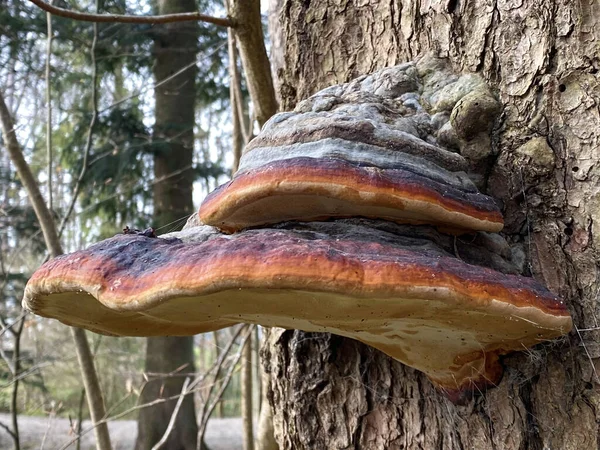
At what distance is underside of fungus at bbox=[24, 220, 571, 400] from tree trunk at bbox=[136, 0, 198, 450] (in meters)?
6.63

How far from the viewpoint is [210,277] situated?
2.70 feet

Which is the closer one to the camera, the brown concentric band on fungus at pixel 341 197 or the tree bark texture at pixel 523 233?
the brown concentric band on fungus at pixel 341 197

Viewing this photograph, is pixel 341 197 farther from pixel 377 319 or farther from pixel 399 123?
pixel 399 123

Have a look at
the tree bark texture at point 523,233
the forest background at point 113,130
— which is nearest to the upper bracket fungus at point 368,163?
the tree bark texture at point 523,233

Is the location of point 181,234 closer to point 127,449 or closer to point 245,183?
point 245,183

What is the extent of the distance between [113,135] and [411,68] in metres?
7.63

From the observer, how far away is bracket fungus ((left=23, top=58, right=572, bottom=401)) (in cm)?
85

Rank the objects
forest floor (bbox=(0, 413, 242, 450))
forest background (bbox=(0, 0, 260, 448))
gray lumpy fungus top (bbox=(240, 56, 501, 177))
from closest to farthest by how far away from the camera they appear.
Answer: gray lumpy fungus top (bbox=(240, 56, 501, 177)) < forest background (bbox=(0, 0, 260, 448)) < forest floor (bbox=(0, 413, 242, 450))

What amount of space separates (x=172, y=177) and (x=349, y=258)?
7.71 meters

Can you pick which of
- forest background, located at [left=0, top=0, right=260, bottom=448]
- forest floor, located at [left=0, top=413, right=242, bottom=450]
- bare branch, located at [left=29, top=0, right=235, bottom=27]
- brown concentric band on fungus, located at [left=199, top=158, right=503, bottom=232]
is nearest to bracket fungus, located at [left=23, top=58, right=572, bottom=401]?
brown concentric band on fungus, located at [left=199, top=158, right=503, bottom=232]

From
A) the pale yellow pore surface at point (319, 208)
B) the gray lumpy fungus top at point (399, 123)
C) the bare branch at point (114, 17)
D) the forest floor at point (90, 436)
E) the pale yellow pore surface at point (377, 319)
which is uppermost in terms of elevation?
the bare branch at point (114, 17)

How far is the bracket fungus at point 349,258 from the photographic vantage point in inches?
33.3

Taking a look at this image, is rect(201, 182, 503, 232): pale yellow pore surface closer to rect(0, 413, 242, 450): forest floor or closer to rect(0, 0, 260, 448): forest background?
rect(0, 0, 260, 448): forest background

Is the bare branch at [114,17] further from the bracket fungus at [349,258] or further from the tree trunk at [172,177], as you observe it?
the tree trunk at [172,177]
